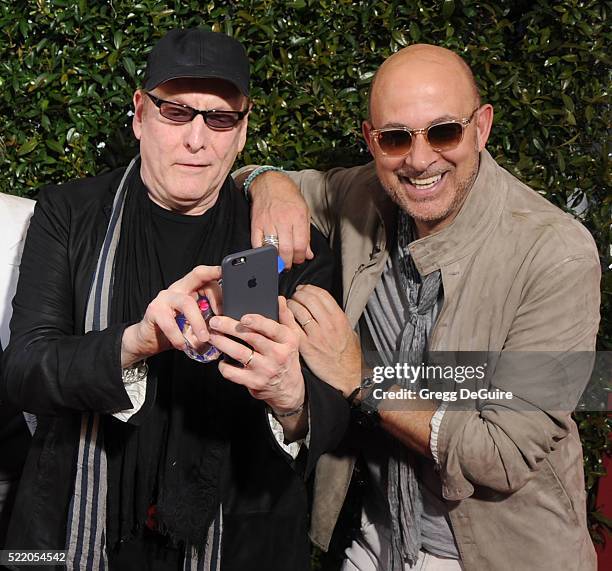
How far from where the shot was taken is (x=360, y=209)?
314 cm

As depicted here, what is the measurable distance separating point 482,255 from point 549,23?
1.34 metres

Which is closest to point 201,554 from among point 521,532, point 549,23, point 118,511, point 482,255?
point 118,511

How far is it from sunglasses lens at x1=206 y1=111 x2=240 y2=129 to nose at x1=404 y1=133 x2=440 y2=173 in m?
0.54

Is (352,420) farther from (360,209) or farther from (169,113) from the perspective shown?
(169,113)

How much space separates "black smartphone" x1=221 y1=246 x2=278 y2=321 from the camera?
2139 mm

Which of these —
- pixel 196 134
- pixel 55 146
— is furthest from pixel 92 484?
pixel 55 146

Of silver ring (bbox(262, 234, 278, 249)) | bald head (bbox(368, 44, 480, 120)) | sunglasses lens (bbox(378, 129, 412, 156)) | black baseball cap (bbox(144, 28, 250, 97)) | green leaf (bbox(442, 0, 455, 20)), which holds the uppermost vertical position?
green leaf (bbox(442, 0, 455, 20))

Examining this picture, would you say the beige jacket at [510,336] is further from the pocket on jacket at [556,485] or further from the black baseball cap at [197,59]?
the black baseball cap at [197,59]

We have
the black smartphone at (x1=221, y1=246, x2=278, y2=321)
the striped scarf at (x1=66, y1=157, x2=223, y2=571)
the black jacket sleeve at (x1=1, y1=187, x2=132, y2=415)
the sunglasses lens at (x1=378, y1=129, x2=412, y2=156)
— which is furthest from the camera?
the sunglasses lens at (x1=378, y1=129, x2=412, y2=156)

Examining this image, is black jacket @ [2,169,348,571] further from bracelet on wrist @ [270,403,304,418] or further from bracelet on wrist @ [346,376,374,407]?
bracelet on wrist @ [346,376,374,407]

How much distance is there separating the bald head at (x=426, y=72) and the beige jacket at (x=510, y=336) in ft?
0.86

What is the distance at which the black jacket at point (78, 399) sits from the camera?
2.39m

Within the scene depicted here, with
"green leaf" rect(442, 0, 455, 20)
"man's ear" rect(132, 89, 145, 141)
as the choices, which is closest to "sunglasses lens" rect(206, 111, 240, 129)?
"man's ear" rect(132, 89, 145, 141)

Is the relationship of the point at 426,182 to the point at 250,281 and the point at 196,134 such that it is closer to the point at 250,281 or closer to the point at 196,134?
the point at 196,134
